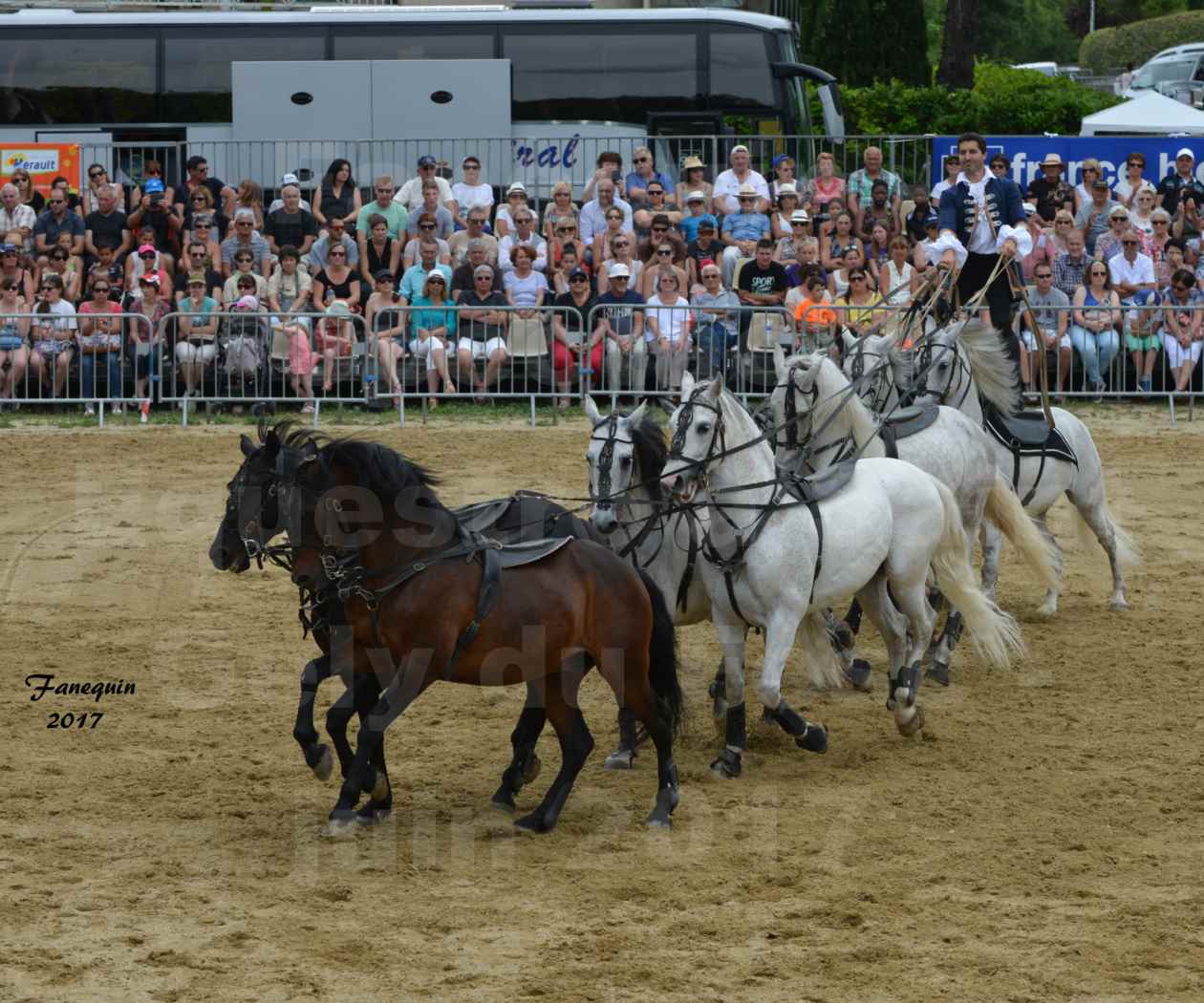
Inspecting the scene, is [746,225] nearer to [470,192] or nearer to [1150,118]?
[470,192]

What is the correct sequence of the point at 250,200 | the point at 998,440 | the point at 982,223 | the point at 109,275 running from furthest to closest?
the point at 250,200, the point at 109,275, the point at 982,223, the point at 998,440

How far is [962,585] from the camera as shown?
32.4ft

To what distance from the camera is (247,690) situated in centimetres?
1026

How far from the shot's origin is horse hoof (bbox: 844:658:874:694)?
10492mm

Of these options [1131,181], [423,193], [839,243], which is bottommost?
[839,243]

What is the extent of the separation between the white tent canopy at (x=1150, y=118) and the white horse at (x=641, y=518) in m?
21.0

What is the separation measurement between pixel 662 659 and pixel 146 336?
11.0m

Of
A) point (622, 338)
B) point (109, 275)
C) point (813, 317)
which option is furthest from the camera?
point (109, 275)

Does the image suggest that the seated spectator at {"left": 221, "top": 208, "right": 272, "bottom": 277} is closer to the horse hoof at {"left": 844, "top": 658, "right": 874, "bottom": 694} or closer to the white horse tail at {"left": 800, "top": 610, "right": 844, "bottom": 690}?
the horse hoof at {"left": 844, "top": 658, "right": 874, "bottom": 694}

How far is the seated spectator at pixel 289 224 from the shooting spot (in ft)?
65.9

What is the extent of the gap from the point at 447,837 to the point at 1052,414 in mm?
6342

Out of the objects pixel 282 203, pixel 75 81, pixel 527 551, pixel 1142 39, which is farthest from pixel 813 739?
pixel 1142 39

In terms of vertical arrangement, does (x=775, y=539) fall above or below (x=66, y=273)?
below

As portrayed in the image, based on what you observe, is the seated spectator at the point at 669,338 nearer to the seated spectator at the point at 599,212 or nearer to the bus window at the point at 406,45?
the seated spectator at the point at 599,212
